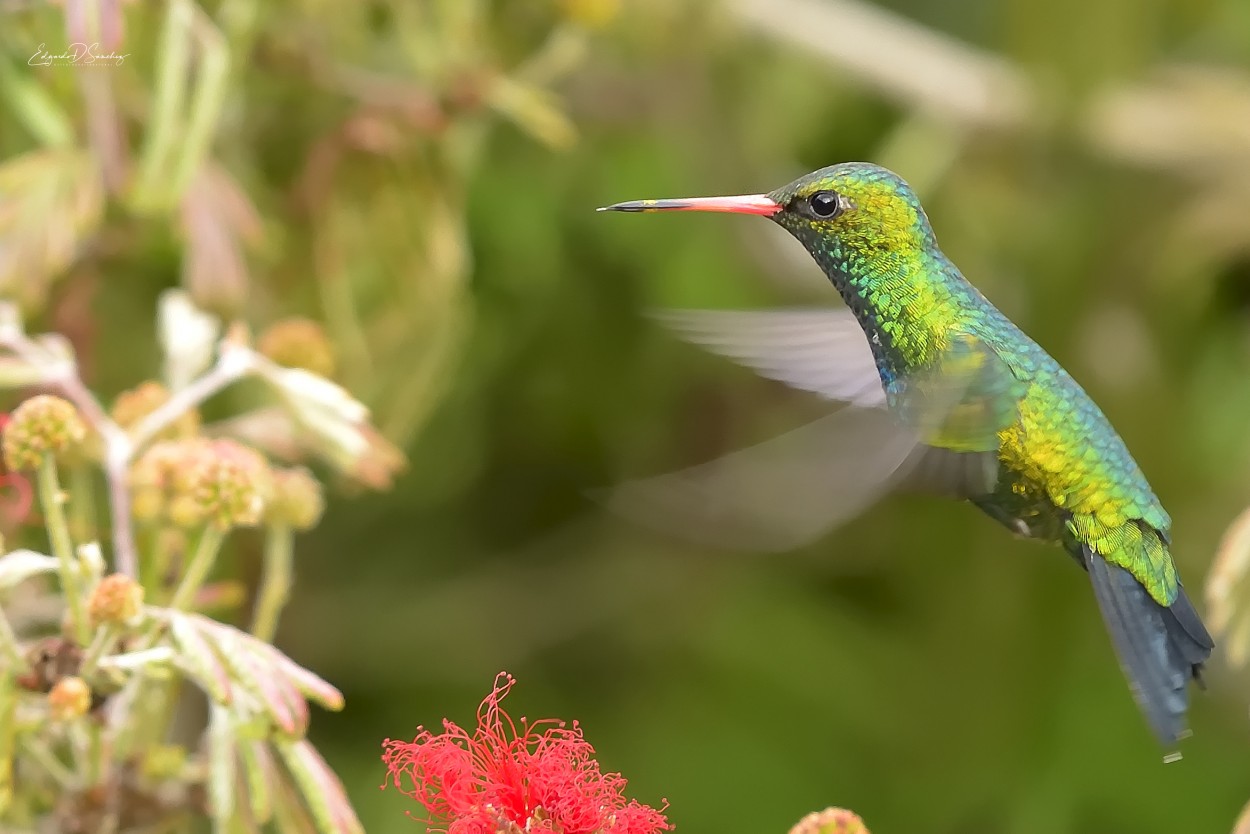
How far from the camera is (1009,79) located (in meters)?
1.60

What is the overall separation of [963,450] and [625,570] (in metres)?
1.05

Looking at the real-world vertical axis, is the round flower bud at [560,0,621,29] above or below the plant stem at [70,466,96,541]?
above

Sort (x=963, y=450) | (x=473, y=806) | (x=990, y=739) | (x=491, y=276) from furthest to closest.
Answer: (x=491, y=276)
(x=990, y=739)
(x=963, y=450)
(x=473, y=806)

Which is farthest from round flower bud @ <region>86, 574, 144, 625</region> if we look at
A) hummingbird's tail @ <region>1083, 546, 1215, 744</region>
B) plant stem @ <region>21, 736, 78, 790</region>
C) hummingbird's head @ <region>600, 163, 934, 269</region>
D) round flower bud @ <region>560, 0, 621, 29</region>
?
round flower bud @ <region>560, 0, 621, 29</region>

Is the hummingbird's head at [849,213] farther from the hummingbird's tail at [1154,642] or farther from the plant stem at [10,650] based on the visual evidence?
the plant stem at [10,650]

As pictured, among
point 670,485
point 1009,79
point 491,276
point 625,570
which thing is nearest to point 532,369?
point 491,276

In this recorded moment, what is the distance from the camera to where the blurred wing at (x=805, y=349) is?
88 centimetres

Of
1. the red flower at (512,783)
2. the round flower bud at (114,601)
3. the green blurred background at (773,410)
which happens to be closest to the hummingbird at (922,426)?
the red flower at (512,783)

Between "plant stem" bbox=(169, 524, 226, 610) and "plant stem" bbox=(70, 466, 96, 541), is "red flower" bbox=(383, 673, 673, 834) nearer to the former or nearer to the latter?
"plant stem" bbox=(169, 524, 226, 610)

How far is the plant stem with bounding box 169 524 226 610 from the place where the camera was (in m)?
0.71

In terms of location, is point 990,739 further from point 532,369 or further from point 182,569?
point 182,569
